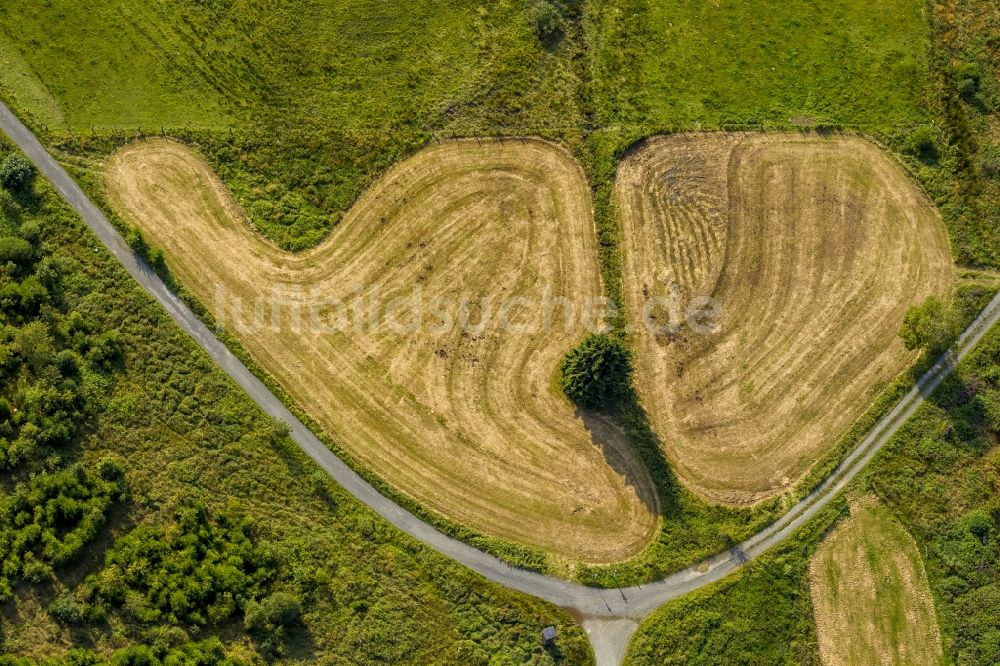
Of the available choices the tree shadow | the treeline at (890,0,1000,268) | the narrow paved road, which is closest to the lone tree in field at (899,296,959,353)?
the narrow paved road

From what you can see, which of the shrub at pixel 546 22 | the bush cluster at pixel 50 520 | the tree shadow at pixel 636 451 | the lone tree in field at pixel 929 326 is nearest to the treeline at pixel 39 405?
the bush cluster at pixel 50 520

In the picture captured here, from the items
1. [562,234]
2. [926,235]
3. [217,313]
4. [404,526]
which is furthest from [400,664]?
[926,235]

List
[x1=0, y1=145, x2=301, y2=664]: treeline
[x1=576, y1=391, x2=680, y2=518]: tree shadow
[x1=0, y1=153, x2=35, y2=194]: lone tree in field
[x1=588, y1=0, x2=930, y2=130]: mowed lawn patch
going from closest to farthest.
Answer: [x1=0, y1=145, x2=301, y2=664]: treeline → [x1=576, y1=391, x2=680, y2=518]: tree shadow → [x1=0, y1=153, x2=35, y2=194]: lone tree in field → [x1=588, y1=0, x2=930, y2=130]: mowed lawn patch

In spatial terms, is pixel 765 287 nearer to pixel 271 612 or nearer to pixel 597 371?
pixel 597 371

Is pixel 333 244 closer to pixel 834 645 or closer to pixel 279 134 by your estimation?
pixel 279 134

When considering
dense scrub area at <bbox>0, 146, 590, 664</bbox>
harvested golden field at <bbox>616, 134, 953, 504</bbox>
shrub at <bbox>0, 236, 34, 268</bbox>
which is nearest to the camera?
dense scrub area at <bbox>0, 146, 590, 664</bbox>

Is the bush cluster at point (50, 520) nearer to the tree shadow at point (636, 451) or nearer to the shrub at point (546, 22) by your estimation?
the tree shadow at point (636, 451)

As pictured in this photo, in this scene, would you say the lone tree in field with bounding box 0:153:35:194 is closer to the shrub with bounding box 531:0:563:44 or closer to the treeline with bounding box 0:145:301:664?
the treeline with bounding box 0:145:301:664
